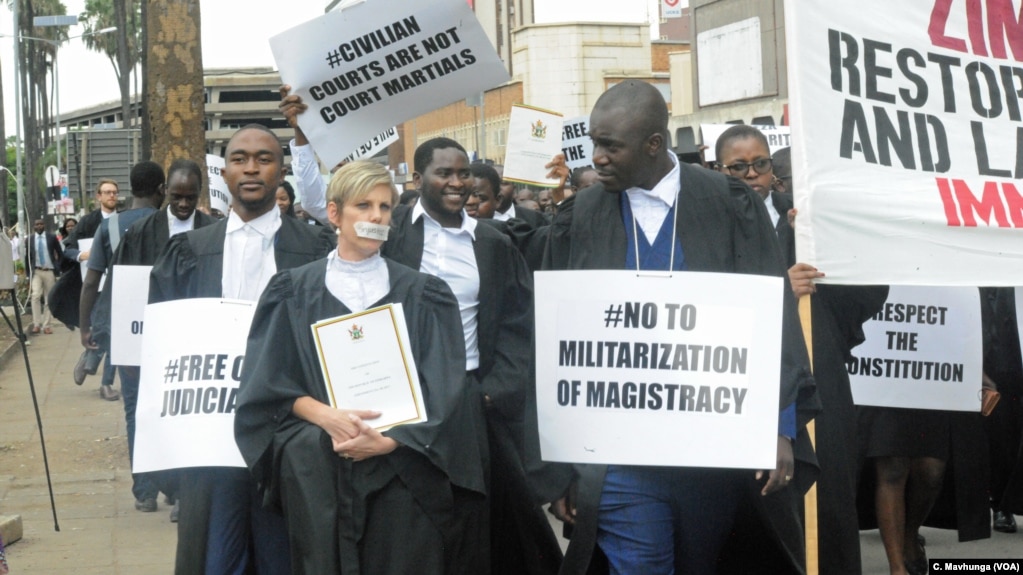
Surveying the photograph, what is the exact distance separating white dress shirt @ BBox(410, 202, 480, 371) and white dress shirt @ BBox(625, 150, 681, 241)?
1.31 meters

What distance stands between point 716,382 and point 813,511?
110 centimetres

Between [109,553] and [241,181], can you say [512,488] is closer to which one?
[241,181]

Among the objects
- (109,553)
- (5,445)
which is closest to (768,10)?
(5,445)

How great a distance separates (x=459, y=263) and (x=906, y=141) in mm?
1792

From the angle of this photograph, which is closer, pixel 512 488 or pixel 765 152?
pixel 512 488

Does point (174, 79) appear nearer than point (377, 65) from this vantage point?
No

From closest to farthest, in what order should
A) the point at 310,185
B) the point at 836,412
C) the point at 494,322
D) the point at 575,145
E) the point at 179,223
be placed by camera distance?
the point at 494,322, the point at 836,412, the point at 310,185, the point at 179,223, the point at 575,145

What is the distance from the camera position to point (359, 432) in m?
4.53

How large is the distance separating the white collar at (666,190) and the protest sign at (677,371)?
0.32m

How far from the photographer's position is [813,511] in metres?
5.36

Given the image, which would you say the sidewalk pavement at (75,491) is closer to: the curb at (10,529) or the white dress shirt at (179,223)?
the curb at (10,529)

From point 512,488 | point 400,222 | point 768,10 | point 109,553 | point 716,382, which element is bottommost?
point 109,553

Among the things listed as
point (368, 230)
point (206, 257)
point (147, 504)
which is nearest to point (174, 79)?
point (147, 504)

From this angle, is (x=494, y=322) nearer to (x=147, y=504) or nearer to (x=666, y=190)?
(x=666, y=190)
